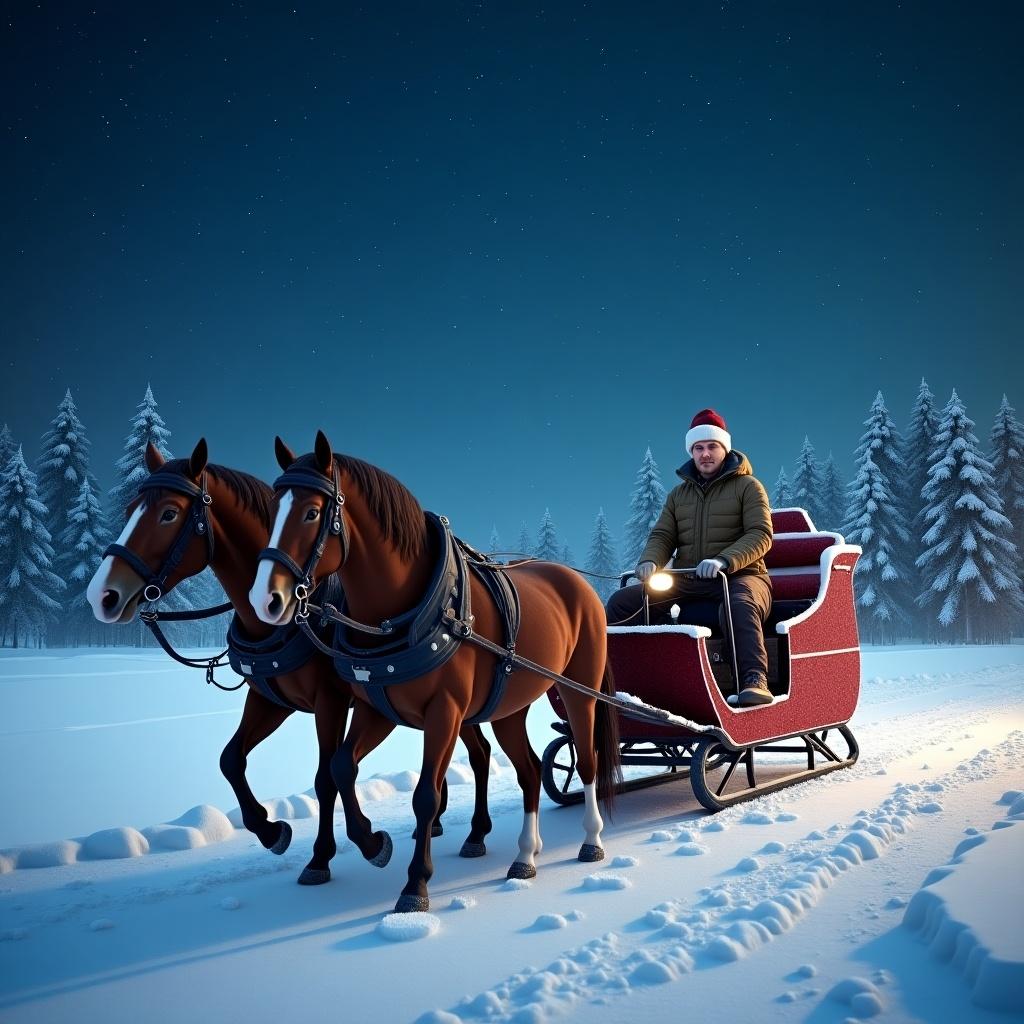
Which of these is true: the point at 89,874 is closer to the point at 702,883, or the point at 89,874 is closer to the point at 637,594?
the point at 702,883

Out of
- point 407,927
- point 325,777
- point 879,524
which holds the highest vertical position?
point 879,524

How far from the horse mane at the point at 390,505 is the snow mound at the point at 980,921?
88.3 inches

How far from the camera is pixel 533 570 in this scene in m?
4.91

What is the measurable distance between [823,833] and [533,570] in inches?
77.4

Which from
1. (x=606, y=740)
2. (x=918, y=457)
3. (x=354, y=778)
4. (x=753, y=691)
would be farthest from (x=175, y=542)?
(x=918, y=457)

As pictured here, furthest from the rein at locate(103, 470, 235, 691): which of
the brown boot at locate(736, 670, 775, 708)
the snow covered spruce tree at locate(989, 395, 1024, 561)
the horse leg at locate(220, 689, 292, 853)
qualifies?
the snow covered spruce tree at locate(989, 395, 1024, 561)

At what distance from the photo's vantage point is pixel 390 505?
3.69 meters

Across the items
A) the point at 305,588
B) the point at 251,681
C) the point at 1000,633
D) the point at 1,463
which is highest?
the point at 1,463

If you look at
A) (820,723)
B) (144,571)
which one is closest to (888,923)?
(144,571)

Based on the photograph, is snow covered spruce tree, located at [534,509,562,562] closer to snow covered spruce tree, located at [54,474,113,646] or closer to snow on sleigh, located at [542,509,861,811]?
snow covered spruce tree, located at [54,474,113,646]

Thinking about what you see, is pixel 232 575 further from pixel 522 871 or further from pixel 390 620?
pixel 522 871

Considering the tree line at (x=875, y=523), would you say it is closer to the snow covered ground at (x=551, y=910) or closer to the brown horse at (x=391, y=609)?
the snow covered ground at (x=551, y=910)

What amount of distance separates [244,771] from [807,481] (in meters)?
33.4

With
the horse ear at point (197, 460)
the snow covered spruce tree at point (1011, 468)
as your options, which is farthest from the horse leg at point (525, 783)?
the snow covered spruce tree at point (1011, 468)
